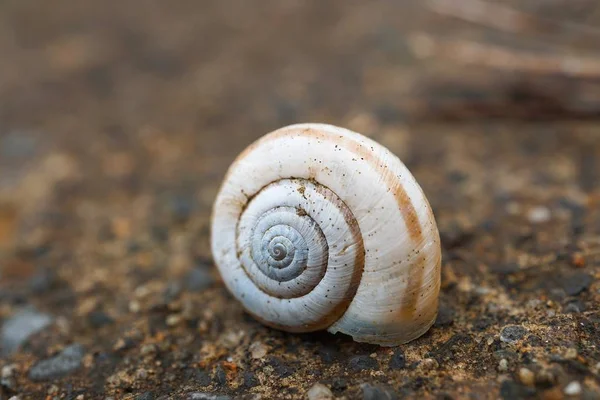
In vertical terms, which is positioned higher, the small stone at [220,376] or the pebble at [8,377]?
the pebble at [8,377]

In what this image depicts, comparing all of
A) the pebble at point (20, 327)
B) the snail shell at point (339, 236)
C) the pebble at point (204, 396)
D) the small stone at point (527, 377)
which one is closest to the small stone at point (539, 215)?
the snail shell at point (339, 236)

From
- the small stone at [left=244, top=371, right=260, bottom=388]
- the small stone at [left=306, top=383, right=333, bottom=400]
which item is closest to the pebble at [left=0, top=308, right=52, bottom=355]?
the small stone at [left=244, top=371, right=260, bottom=388]

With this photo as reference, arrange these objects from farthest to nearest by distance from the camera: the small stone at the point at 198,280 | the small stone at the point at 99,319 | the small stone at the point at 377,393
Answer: the small stone at the point at 198,280 < the small stone at the point at 99,319 < the small stone at the point at 377,393

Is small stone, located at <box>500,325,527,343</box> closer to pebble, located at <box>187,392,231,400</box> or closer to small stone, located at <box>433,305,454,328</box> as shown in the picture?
small stone, located at <box>433,305,454,328</box>

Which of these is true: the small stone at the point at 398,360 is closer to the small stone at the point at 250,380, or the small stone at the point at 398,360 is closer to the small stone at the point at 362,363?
the small stone at the point at 362,363

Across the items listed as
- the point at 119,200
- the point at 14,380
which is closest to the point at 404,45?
the point at 119,200

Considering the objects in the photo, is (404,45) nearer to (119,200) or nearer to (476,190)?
(476,190)
